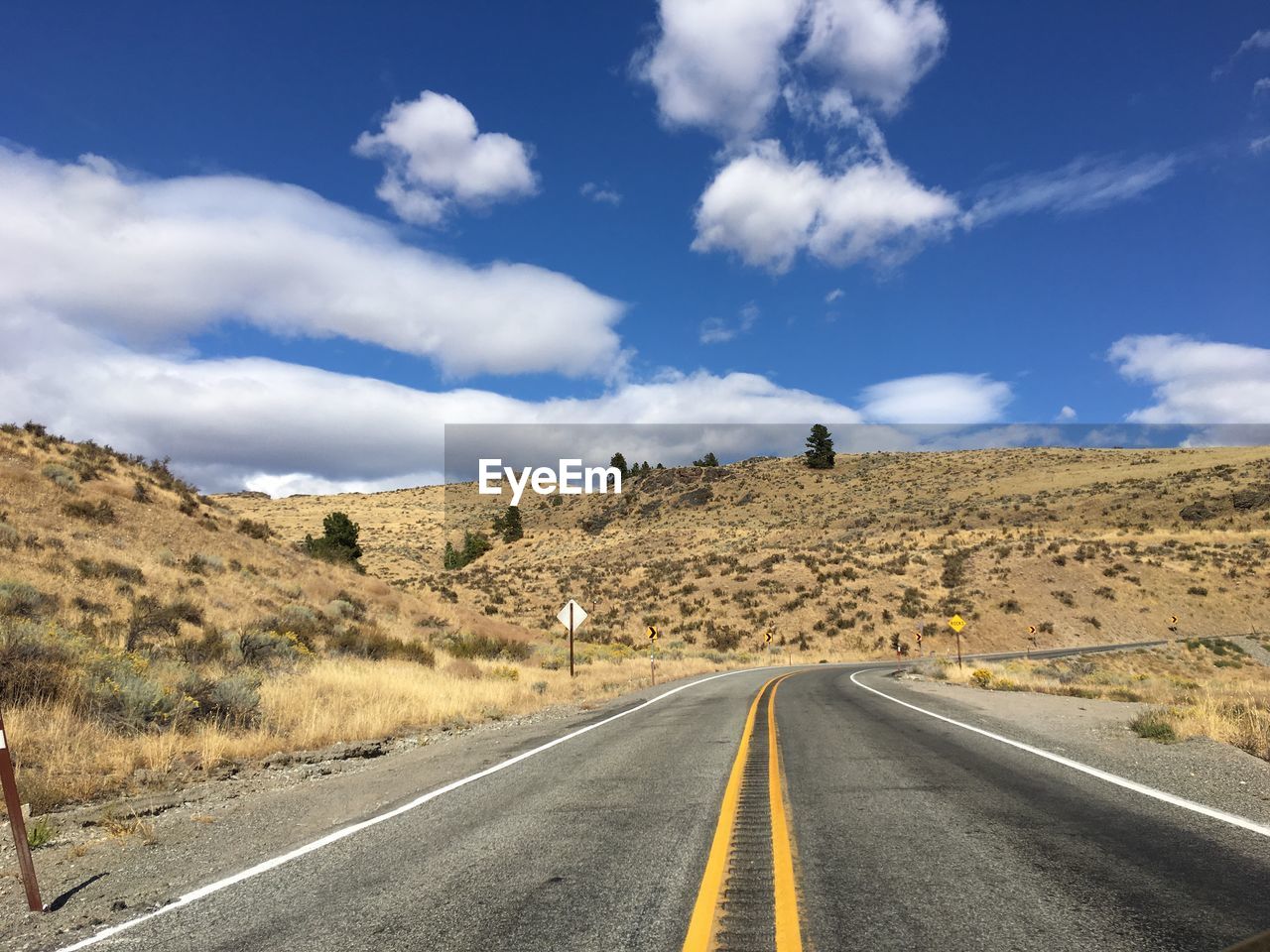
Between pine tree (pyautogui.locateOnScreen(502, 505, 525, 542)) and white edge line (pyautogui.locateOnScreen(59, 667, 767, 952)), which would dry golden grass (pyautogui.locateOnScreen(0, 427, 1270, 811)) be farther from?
white edge line (pyautogui.locateOnScreen(59, 667, 767, 952))

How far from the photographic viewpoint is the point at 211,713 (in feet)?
40.2

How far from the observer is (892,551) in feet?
209

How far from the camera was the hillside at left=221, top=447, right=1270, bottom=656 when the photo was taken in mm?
49844

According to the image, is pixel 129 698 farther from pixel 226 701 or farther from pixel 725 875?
pixel 725 875

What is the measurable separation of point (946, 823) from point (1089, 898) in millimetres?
1853

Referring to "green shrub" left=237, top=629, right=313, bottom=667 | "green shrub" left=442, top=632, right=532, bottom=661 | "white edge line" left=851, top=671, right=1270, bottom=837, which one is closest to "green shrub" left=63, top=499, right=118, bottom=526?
"green shrub" left=237, top=629, right=313, bottom=667

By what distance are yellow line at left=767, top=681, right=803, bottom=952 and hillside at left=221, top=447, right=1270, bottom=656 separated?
39.2m

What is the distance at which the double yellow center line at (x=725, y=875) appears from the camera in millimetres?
3904

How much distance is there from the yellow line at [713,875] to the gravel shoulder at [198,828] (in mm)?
3652

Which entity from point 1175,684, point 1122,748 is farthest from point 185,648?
point 1175,684

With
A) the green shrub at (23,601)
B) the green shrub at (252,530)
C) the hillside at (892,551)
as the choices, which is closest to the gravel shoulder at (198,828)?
the green shrub at (23,601)

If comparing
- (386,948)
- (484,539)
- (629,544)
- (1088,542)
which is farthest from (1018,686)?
(484,539)

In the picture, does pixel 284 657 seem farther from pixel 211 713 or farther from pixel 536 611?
pixel 536 611

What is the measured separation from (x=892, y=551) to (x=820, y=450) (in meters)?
47.1
